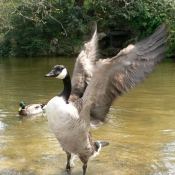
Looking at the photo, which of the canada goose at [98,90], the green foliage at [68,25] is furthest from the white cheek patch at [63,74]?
the green foliage at [68,25]

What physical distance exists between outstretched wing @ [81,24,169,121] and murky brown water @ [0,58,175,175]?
3.56 ft

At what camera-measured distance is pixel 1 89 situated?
1175cm

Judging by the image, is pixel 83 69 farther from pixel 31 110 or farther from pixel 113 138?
pixel 31 110

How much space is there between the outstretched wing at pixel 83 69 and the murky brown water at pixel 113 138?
43.8 inches

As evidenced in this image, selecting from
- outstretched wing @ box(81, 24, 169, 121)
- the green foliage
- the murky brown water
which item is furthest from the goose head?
the green foliage

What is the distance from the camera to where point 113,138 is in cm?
643

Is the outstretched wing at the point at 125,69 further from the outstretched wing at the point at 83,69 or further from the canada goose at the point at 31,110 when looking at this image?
the canada goose at the point at 31,110

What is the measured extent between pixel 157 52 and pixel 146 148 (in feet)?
7.37

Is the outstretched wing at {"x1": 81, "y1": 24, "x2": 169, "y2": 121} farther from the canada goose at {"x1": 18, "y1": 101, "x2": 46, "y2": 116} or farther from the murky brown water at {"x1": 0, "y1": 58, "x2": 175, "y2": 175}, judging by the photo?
the canada goose at {"x1": 18, "y1": 101, "x2": 46, "y2": 116}

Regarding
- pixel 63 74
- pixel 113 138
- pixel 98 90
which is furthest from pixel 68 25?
pixel 98 90

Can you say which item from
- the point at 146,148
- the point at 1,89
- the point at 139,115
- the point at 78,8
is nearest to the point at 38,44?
the point at 78,8

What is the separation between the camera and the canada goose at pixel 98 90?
414 cm

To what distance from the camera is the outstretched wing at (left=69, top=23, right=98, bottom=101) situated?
5.30 metres

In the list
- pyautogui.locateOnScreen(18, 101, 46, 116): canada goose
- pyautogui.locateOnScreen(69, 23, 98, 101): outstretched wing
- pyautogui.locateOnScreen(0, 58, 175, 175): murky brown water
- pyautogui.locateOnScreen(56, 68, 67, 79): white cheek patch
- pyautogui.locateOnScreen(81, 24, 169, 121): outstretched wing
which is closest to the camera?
pyautogui.locateOnScreen(81, 24, 169, 121): outstretched wing
